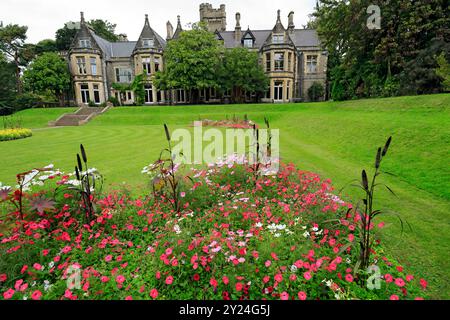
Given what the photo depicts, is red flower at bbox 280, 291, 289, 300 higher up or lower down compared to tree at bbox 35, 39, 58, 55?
lower down

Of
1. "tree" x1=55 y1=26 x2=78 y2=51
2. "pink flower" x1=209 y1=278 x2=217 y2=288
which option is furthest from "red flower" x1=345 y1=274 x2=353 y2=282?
"tree" x1=55 y1=26 x2=78 y2=51

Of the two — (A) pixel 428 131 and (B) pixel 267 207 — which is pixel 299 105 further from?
(B) pixel 267 207

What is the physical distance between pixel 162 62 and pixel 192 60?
29.5 ft

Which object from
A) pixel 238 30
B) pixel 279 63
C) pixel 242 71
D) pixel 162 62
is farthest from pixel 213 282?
pixel 238 30

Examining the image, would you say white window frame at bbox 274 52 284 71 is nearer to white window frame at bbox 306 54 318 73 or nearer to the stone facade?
the stone facade

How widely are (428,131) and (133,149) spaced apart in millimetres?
11085

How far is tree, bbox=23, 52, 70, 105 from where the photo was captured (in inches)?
1316

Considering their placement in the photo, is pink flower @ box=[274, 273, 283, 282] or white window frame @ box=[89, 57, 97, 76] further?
white window frame @ box=[89, 57, 97, 76]

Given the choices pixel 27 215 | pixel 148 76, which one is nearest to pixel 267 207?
pixel 27 215

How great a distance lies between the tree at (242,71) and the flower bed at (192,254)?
30255mm

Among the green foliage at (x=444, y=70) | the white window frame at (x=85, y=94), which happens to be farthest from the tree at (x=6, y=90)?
the green foliage at (x=444, y=70)

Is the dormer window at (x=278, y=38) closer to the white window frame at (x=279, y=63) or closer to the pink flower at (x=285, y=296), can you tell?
the white window frame at (x=279, y=63)

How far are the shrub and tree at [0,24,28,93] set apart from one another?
47045 mm

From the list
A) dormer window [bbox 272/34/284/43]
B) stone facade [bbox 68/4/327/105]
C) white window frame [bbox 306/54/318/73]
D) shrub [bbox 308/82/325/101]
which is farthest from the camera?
white window frame [bbox 306/54/318/73]
